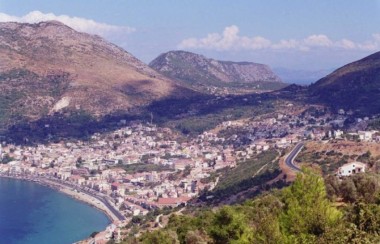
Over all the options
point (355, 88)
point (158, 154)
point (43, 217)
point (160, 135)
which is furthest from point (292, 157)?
point (160, 135)

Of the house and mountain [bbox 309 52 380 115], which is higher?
mountain [bbox 309 52 380 115]

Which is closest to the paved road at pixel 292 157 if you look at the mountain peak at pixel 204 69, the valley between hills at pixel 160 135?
the valley between hills at pixel 160 135

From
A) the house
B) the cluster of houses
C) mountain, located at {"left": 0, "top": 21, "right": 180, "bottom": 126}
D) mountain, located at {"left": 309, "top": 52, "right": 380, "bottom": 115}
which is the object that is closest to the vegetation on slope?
the house

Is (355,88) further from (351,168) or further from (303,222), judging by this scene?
(303,222)

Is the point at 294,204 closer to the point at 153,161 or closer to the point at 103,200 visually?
the point at 103,200

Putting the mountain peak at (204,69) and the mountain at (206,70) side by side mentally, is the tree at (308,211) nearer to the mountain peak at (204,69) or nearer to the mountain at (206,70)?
the mountain at (206,70)

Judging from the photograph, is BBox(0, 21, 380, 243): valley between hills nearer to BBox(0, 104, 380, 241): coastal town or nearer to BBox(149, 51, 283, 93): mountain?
BBox(0, 104, 380, 241): coastal town
